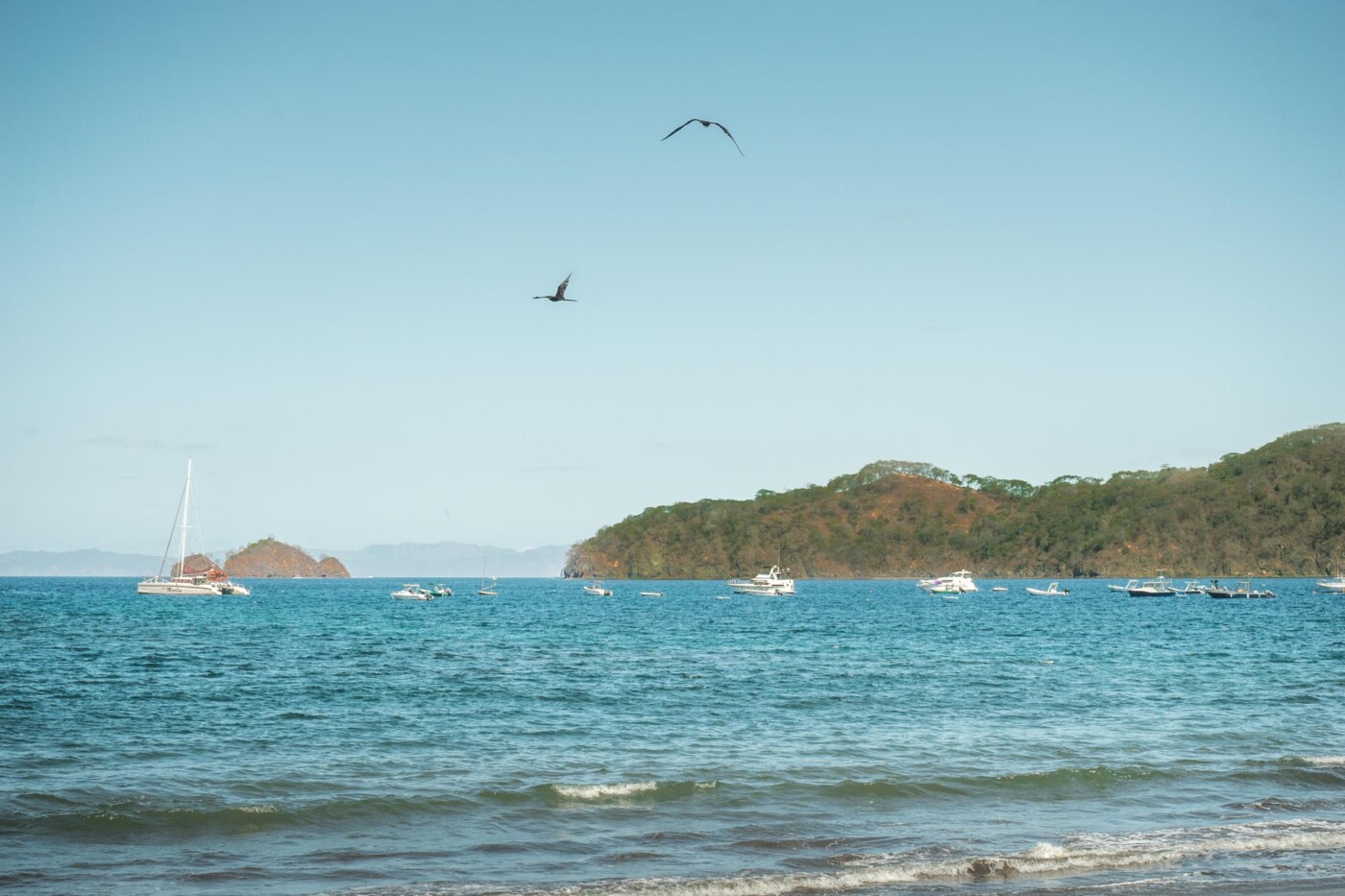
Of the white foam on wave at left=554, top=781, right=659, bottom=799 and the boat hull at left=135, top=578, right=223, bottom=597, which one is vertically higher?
the boat hull at left=135, top=578, right=223, bottom=597

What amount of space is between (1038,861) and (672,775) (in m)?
8.55

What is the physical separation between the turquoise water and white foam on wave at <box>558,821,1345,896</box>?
71 millimetres

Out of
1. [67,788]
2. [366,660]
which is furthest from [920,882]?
[366,660]

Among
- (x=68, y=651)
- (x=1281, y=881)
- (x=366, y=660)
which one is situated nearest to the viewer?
(x=1281, y=881)

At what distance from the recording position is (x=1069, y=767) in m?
23.8

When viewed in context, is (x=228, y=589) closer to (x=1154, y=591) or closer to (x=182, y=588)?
(x=182, y=588)

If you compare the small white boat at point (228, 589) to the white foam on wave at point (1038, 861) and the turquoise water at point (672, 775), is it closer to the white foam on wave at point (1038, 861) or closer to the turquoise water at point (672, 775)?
the turquoise water at point (672, 775)

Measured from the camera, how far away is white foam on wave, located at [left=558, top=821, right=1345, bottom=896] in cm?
1508

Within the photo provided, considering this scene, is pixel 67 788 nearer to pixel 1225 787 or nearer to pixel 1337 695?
pixel 1225 787

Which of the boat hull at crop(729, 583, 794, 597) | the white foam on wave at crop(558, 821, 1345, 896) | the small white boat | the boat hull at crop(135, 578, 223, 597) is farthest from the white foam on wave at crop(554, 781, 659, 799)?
the boat hull at crop(729, 583, 794, 597)

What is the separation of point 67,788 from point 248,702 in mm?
13222

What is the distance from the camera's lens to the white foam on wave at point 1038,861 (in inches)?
594

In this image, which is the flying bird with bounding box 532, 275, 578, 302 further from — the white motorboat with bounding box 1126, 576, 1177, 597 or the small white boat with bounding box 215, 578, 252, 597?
the white motorboat with bounding box 1126, 576, 1177, 597

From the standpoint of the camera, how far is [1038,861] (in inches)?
642
